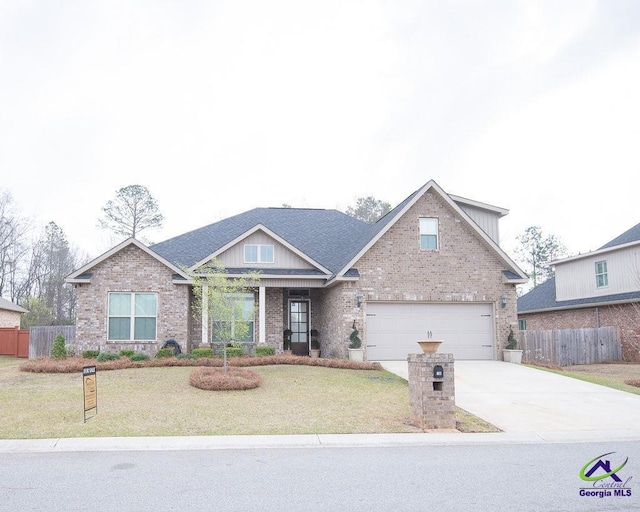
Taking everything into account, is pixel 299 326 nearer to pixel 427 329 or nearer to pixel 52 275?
pixel 427 329

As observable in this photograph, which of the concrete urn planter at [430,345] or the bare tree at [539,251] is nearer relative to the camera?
the concrete urn planter at [430,345]

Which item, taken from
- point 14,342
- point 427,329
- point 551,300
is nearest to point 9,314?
point 14,342

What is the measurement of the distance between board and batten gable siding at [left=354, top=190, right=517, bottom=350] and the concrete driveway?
328 centimetres

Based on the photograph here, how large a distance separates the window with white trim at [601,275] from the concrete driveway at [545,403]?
458 inches

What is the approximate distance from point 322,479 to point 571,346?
19.9m

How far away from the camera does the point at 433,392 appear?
10.2 m

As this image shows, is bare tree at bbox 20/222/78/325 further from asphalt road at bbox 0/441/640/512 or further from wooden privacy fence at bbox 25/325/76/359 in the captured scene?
asphalt road at bbox 0/441/640/512

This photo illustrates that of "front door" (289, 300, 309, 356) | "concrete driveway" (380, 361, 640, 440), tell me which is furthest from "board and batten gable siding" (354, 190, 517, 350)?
"front door" (289, 300, 309, 356)

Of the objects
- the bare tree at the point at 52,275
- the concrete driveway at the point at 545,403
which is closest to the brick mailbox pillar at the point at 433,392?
the concrete driveway at the point at 545,403

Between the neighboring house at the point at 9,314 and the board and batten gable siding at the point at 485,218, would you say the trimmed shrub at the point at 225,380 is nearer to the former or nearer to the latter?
the board and batten gable siding at the point at 485,218

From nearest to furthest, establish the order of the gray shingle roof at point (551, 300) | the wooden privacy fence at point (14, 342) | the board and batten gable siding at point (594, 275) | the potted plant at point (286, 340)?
1. the potted plant at point (286, 340)
2. the gray shingle roof at point (551, 300)
3. the board and batten gable siding at point (594, 275)
4. the wooden privacy fence at point (14, 342)

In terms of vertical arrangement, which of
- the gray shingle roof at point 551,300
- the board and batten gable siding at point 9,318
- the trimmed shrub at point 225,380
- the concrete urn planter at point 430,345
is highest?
the gray shingle roof at point 551,300

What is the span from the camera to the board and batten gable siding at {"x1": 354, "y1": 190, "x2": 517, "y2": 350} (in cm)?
2016

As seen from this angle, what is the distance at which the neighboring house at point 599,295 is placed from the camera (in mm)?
24281
